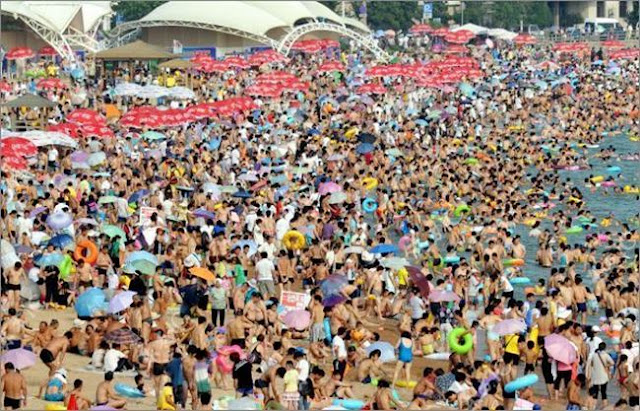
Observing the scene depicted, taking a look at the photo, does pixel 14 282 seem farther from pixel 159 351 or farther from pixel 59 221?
pixel 159 351

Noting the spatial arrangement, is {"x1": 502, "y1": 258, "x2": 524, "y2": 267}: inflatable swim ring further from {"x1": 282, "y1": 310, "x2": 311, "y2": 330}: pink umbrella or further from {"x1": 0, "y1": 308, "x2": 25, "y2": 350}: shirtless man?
{"x1": 0, "y1": 308, "x2": 25, "y2": 350}: shirtless man

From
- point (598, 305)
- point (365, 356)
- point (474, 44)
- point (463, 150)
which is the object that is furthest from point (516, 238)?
point (474, 44)

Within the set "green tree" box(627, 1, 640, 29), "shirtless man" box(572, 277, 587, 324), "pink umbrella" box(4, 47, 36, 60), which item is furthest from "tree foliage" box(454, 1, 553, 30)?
"shirtless man" box(572, 277, 587, 324)

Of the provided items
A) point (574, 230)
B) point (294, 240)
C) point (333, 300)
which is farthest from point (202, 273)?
point (574, 230)

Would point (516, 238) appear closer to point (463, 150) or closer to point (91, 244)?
point (91, 244)

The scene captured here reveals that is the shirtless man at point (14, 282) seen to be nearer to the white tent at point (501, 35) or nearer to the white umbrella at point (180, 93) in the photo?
the white umbrella at point (180, 93)

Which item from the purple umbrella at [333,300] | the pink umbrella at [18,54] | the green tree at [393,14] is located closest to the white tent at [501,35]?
the green tree at [393,14]

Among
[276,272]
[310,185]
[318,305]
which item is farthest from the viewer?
[310,185]
